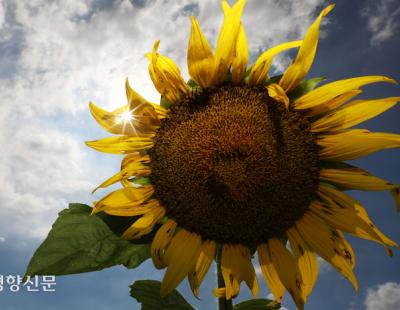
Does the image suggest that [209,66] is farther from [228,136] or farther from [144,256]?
[144,256]

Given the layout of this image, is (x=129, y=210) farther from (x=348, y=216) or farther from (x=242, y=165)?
(x=348, y=216)

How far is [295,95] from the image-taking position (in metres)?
3.13

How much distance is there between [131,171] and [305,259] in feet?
4.49

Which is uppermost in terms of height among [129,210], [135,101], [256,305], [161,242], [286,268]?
[135,101]

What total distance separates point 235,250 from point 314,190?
70 centimetres

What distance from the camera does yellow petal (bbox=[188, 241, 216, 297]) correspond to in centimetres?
318

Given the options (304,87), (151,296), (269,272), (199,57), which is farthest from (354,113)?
(151,296)

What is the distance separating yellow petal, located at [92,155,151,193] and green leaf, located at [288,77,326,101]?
3.62ft

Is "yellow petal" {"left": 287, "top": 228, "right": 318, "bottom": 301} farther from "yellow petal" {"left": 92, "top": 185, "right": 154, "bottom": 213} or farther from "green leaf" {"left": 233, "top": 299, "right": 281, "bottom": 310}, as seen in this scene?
"yellow petal" {"left": 92, "top": 185, "right": 154, "bottom": 213}

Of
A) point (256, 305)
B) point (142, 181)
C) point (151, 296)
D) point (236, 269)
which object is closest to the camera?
point (236, 269)

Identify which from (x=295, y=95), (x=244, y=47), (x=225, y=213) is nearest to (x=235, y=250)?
(x=225, y=213)

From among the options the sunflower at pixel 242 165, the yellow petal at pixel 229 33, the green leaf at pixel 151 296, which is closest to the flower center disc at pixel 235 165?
the sunflower at pixel 242 165

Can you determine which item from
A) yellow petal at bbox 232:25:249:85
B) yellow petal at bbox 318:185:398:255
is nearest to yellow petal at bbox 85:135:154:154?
yellow petal at bbox 232:25:249:85

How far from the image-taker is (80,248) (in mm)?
2975
